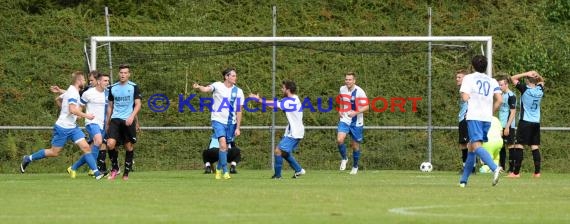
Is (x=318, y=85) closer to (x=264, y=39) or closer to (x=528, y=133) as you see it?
(x=264, y=39)

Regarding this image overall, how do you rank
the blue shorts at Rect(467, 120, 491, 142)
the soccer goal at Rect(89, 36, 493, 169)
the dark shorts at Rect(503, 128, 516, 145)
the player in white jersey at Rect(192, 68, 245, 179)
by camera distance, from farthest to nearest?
1. the soccer goal at Rect(89, 36, 493, 169)
2. the dark shorts at Rect(503, 128, 516, 145)
3. the player in white jersey at Rect(192, 68, 245, 179)
4. the blue shorts at Rect(467, 120, 491, 142)

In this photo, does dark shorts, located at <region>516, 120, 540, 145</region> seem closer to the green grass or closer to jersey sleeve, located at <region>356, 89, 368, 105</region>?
the green grass

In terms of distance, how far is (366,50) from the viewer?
2831 centimetres

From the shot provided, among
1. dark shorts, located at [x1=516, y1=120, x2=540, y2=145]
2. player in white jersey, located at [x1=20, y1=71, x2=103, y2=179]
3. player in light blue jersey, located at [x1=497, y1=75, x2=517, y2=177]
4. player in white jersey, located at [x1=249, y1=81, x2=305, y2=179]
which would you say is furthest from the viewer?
player in light blue jersey, located at [x1=497, y1=75, x2=517, y2=177]

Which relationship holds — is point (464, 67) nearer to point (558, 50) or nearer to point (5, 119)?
point (558, 50)

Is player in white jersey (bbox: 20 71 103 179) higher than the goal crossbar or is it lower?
lower

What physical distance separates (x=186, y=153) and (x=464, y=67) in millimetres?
6376

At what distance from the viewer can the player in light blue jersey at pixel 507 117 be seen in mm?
21906

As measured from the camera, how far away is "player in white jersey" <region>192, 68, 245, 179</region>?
66.1ft

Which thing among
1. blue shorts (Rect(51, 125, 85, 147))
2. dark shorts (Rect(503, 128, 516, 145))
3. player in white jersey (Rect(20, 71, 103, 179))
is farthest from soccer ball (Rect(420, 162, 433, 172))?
blue shorts (Rect(51, 125, 85, 147))

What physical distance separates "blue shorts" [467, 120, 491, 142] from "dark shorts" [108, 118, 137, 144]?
600 centimetres

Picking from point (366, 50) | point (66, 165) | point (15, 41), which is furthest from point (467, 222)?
point (15, 41)

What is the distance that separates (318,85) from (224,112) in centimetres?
785

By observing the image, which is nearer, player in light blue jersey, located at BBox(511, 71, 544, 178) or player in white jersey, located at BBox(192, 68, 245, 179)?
player in white jersey, located at BBox(192, 68, 245, 179)
